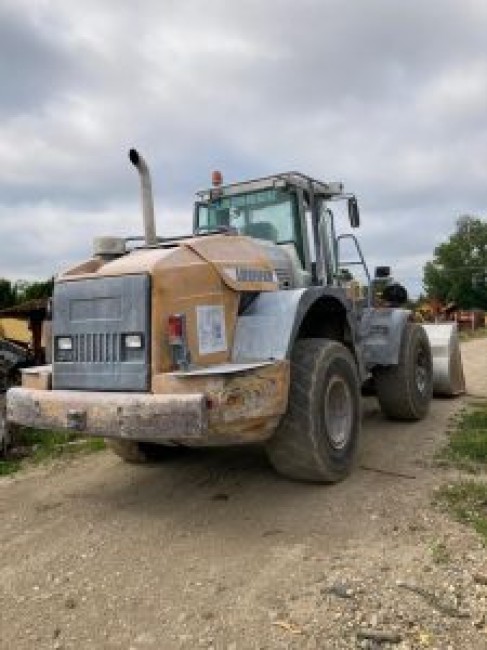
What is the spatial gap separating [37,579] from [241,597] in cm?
124

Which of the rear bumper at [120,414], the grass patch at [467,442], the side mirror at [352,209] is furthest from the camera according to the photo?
the side mirror at [352,209]

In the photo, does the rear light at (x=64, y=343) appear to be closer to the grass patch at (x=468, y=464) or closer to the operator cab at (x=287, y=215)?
the operator cab at (x=287, y=215)

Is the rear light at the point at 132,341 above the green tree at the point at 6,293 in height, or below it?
below

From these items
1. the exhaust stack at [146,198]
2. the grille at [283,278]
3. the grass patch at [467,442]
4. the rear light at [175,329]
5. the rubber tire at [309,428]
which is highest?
the exhaust stack at [146,198]

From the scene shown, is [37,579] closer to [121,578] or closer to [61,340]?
[121,578]

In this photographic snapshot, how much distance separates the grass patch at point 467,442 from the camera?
22.1 feet

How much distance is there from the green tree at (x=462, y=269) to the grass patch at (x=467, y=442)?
72728 mm

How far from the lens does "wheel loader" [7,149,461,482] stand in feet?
16.8

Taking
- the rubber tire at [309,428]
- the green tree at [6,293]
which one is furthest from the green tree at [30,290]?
the rubber tire at [309,428]

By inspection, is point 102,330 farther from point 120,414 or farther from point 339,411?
point 339,411

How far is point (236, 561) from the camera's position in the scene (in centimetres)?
472

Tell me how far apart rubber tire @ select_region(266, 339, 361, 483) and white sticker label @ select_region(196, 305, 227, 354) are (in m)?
0.67

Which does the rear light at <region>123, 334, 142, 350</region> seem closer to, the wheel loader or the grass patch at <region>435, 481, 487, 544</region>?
the wheel loader

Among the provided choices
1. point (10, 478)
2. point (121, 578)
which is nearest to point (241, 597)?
point (121, 578)
